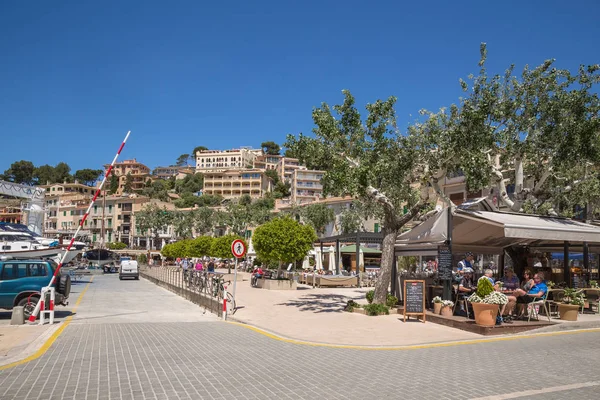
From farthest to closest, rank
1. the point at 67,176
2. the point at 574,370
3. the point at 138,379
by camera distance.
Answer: the point at 67,176, the point at 574,370, the point at 138,379

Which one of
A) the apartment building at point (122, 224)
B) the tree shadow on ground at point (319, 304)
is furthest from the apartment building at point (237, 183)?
the tree shadow on ground at point (319, 304)

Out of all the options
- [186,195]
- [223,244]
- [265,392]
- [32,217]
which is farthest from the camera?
[186,195]

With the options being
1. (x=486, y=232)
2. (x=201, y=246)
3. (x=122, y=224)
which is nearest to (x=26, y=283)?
(x=486, y=232)

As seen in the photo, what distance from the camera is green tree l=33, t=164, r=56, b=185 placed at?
154 metres

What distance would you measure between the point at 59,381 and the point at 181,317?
9697 millimetres

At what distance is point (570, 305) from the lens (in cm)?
1345

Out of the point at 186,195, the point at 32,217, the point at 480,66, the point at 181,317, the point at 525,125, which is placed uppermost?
the point at 186,195

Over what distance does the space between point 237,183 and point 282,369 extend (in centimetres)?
13470

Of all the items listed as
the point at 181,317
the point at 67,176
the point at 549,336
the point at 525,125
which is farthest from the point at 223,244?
the point at 67,176

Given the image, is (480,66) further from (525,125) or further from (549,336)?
(549,336)

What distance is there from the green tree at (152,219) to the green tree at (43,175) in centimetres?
6338

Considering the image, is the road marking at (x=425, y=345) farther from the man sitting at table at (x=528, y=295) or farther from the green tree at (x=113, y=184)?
the green tree at (x=113, y=184)

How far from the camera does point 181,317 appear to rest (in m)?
16.6

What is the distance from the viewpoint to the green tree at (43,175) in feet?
505
